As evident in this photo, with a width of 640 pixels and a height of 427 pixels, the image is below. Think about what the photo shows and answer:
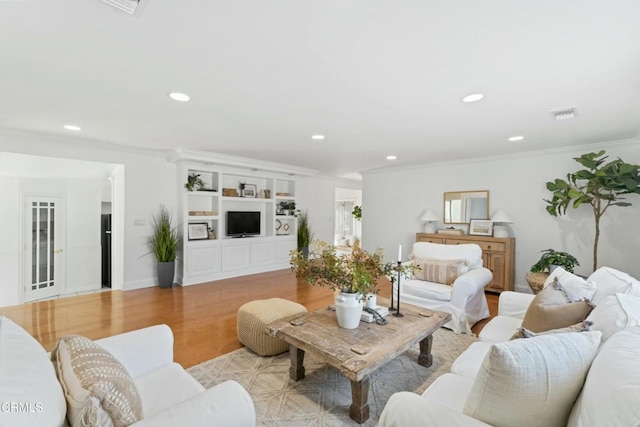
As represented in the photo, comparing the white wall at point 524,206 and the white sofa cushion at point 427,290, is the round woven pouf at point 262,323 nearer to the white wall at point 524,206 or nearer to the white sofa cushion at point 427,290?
the white sofa cushion at point 427,290

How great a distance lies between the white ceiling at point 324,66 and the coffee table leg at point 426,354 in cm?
206

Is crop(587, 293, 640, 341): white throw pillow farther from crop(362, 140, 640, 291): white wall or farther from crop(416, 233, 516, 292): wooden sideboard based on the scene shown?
crop(362, 140, 640, 291): white wall

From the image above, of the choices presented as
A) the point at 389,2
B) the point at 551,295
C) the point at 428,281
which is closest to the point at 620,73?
the point at 551,295

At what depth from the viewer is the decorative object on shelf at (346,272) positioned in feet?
7.11

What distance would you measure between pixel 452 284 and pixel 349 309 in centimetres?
186

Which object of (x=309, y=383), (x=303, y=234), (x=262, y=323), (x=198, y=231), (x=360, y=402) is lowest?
(x=309, y=383)

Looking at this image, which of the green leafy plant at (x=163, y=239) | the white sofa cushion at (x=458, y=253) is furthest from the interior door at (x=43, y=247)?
the white sofa cushion at (x=458, y=253)

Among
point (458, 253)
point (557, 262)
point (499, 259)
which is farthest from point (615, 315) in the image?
point (499, 259)

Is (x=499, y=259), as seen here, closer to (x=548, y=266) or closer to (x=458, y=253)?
(x=548, y=266)

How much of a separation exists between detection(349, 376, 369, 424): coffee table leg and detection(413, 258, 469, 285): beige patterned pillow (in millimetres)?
1889

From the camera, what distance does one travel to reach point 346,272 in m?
2.23

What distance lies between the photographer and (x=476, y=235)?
507 centimetres

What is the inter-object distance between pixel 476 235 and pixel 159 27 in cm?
514

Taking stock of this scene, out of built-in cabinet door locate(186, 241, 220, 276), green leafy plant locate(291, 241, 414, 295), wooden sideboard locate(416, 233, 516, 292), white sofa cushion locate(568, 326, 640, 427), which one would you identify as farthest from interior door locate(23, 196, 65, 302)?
wooden sideboard locate(416, 233, 516, 292)
